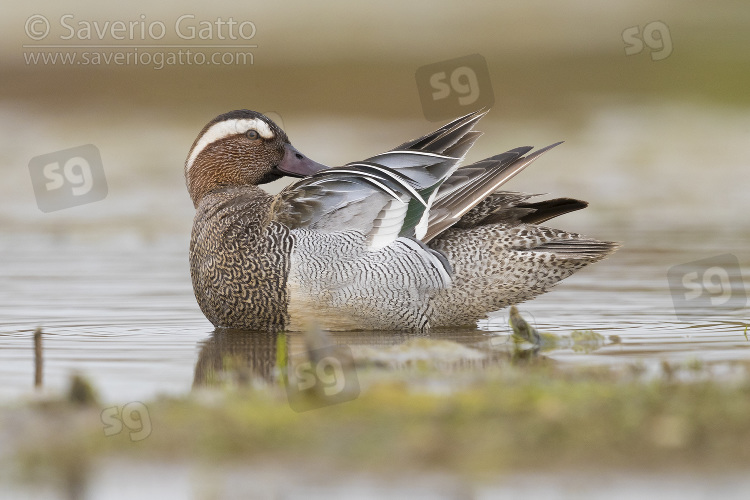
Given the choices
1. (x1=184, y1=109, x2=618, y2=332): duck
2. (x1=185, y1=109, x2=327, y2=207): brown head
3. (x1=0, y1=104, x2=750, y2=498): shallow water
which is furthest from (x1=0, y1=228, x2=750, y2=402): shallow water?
(x1=185, y1=109, x2=327, y2=207): brown head

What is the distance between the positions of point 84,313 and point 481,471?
14.2ft

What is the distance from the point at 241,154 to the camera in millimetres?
7602

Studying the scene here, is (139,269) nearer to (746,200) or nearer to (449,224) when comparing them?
(449,224)

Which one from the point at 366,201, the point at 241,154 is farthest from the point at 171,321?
the point at 366,201

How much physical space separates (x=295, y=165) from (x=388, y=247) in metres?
1.19

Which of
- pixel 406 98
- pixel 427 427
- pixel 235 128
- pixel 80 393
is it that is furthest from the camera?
pixel 406 98

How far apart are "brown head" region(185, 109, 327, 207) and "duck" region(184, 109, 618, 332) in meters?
0.30

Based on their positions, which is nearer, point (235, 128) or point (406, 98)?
point (235, 128)

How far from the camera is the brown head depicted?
7.57m

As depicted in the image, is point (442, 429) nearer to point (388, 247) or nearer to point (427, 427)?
point (427, 427)

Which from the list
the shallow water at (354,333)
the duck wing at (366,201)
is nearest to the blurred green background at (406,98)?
the shallow water at (354,333)

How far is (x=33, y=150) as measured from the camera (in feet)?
50.3

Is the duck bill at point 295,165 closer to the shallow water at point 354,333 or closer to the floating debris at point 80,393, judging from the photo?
the shallow water at point 354,333

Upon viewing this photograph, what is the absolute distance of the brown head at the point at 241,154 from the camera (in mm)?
7566
